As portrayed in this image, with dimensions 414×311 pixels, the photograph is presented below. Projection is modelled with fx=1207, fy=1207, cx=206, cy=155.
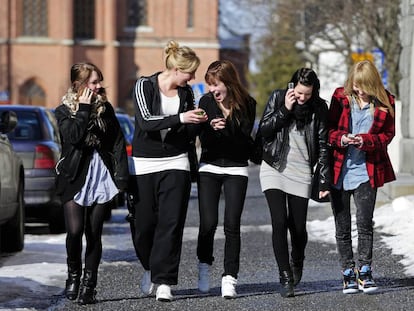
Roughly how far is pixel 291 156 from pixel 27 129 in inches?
282

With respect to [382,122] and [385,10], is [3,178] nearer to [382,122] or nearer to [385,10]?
[382,122]

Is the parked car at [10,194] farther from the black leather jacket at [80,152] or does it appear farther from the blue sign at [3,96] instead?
the blue sign at [3,96]

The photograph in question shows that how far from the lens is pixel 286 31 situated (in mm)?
39250

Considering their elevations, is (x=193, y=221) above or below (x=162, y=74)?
below

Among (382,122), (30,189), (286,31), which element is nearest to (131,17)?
(286,31)

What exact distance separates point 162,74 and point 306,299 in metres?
2.03

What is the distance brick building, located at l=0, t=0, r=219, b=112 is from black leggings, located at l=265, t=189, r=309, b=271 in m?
62.0

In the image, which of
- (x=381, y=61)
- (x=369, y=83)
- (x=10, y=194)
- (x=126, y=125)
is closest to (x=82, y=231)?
(x=369, y=83)

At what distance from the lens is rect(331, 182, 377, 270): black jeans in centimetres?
947

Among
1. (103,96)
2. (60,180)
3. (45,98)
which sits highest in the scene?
(103,96)

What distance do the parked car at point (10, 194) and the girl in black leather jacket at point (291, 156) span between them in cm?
385

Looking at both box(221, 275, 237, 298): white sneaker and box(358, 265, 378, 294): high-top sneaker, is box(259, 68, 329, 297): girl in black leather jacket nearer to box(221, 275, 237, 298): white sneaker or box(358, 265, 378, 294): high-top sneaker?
box(221, 275, 237, 298): white sneaker

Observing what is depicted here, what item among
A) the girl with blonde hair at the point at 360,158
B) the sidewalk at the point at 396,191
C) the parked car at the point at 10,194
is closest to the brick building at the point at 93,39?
the sidewalk at the point at 396,191

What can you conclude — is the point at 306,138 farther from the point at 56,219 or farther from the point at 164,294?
the point at 56,219
